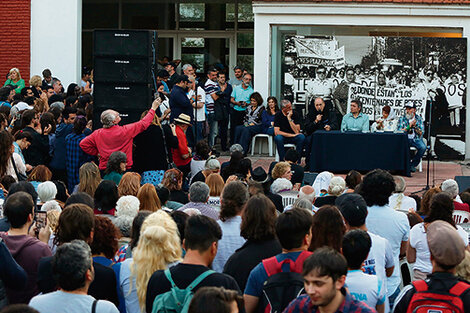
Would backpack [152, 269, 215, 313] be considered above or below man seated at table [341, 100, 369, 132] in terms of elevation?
below

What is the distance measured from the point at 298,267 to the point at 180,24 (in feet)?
67.7

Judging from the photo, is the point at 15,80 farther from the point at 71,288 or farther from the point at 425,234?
the point at 71,288

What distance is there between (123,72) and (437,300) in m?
9.65

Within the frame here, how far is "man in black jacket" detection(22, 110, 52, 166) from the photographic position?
41.9 ft

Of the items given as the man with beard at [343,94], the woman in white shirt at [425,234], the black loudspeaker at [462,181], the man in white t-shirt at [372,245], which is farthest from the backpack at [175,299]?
the man with beard at [343,94]

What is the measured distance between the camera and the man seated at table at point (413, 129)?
1780cm

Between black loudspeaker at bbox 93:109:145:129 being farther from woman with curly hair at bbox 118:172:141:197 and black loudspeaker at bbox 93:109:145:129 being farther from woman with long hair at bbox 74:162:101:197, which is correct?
Result: woman with curly hair at bbox 118:172:141:197

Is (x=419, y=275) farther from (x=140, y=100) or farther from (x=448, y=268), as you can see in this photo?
(x=140, y=100)

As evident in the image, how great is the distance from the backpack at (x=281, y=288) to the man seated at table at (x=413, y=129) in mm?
13063

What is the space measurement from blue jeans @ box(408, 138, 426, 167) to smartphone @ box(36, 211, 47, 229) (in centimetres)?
1194

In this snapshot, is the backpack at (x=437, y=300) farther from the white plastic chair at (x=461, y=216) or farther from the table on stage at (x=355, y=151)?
the table on stage at (x=355, y=151)

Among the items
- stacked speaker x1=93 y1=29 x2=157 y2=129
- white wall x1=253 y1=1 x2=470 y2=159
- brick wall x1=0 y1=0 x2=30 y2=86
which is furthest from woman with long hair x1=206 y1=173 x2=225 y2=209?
brick wall x1=0 y1=0 x2=30 y2=86

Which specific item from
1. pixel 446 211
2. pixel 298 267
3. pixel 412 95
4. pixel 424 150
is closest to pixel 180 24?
pixel 412 95

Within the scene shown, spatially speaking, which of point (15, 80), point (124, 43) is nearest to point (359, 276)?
point (124, 43)
